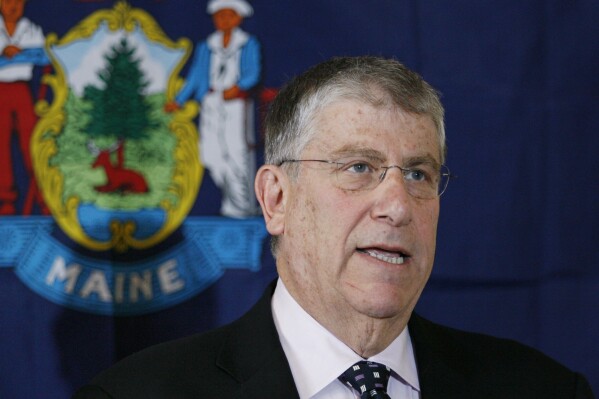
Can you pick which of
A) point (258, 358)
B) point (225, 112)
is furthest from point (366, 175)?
point (225, 112)

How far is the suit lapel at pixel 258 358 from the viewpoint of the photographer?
192 centimetres

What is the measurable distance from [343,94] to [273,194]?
28cm

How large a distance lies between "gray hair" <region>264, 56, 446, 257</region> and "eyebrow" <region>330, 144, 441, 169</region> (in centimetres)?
9

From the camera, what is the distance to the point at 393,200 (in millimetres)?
1889

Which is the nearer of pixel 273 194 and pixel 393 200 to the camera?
pixel 393 200

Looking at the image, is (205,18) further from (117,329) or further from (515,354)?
→ (515,354)

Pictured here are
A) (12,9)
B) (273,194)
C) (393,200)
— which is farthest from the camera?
(12,9)

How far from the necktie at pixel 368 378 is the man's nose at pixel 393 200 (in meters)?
0.31

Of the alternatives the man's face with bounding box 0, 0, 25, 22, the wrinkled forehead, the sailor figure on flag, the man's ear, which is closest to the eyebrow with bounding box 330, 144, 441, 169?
the wrinkled forehead

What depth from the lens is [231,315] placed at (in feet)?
8.59

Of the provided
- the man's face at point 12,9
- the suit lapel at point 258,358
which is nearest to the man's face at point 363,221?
the suit lapel at point 258,358

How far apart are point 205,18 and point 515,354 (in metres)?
1.20

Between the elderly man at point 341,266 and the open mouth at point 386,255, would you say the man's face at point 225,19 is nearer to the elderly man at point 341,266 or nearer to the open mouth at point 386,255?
the elderly man at point 341,266

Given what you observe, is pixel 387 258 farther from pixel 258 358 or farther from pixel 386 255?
pixel 258 358
